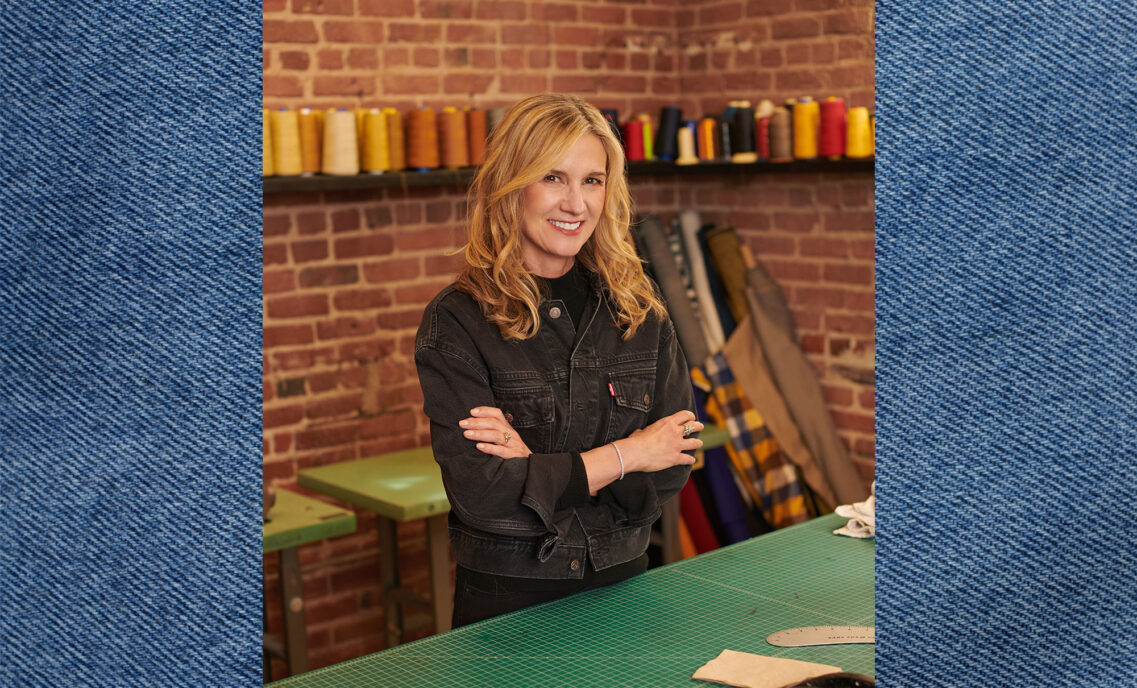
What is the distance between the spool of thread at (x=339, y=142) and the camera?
12.3ft

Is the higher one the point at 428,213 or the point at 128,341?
the point at 428,213

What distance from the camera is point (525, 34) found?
15.0 feet

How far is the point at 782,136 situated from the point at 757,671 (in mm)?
3079

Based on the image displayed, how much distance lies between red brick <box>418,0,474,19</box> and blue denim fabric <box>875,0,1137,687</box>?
340cm

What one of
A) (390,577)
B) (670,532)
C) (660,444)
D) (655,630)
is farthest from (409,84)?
(655,630)

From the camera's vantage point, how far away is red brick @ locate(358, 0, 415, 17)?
402cm

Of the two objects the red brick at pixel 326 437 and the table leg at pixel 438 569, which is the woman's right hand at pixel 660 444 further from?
the red brick at pixel 326 437

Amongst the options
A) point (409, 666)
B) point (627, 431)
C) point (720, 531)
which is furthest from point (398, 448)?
point (409, 666)

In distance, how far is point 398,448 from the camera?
13.9ft

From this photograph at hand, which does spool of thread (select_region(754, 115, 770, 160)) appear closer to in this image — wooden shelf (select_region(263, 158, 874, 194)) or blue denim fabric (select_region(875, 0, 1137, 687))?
wooden shelf (select_region(263, 158, 874, 194))

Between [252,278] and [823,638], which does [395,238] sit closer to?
[823,638]

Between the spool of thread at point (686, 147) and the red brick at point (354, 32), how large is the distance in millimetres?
1291

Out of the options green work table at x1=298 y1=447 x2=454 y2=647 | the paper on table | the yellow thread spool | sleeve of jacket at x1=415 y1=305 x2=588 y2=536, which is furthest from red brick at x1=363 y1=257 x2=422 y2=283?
the paper on table

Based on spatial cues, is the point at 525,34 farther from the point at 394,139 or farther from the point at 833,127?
the point at 833,127
